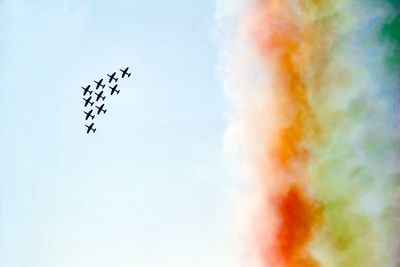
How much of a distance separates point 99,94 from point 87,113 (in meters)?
4.89

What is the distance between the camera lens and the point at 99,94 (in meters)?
104

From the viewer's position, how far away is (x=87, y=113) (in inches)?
4055

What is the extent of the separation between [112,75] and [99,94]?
5.40 metres

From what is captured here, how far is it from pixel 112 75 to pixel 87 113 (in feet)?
33.5

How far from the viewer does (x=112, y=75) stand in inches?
4151

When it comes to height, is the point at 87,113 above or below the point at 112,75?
below
